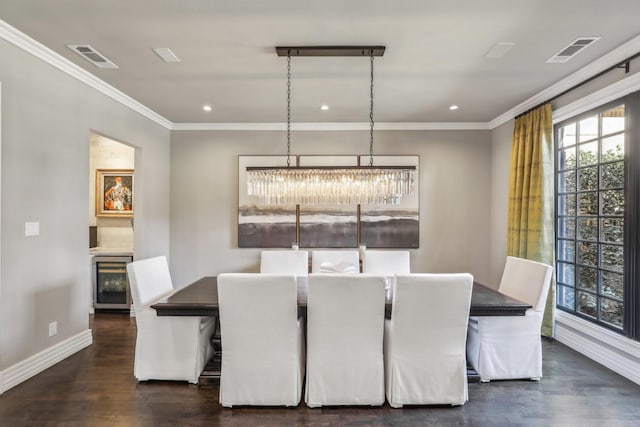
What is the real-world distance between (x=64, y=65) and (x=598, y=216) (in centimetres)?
497

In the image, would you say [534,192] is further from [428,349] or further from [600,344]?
[428,349]

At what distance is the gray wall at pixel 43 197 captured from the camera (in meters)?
2.64

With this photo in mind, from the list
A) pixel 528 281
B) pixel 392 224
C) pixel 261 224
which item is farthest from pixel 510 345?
pixel 261 224

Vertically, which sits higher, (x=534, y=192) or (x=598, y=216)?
(x=534, y=192)

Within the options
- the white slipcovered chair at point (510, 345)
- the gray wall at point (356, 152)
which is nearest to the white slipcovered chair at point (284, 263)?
the gray wall at point (356, 152)

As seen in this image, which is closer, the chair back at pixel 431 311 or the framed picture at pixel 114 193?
the chair back at pixel 431 311

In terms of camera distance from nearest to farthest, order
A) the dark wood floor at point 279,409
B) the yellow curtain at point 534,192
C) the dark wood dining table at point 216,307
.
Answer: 1. the dark wood floor at point 279,409
2. the dark wood dining table at point 216,307
3. the yellow curtain at point 534,192

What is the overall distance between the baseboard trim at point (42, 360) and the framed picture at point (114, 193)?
224 cm

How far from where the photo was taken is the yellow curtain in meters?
3.72

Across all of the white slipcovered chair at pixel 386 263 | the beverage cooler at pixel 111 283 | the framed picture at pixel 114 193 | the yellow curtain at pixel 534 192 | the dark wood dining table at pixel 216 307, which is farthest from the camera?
the framed picture at pixel 114 193

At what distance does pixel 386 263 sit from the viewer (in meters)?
3.92

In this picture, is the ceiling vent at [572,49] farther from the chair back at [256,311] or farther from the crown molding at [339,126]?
the chair back at [256,311]

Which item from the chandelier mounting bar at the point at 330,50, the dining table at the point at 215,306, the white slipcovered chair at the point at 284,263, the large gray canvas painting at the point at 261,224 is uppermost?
the chandelier mounting bar at the point at 330,50

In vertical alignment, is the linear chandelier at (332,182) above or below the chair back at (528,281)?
above
